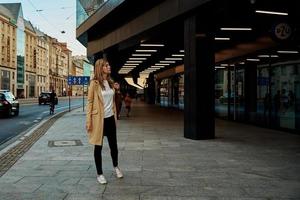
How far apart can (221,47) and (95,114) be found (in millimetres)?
14973

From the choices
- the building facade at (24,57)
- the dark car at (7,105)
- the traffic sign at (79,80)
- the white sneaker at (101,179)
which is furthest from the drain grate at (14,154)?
the building facade at (24,57)

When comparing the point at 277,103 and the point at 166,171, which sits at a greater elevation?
the point at 277,103

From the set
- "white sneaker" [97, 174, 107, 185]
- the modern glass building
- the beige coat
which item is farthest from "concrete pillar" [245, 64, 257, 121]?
"white sneaker" [97, 174, 107, 185]

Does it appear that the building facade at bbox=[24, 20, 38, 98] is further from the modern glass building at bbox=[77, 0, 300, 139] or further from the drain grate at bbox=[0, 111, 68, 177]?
the drain grate at bbox=[0, 111, 68, 177]

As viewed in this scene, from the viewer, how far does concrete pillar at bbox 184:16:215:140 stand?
1315 centimetres

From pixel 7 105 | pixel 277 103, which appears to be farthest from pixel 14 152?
pixel 7 105

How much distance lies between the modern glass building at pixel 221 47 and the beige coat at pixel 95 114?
5.48 m

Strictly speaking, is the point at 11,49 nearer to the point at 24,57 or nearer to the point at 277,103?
the point at 24,57

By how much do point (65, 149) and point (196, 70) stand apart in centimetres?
431

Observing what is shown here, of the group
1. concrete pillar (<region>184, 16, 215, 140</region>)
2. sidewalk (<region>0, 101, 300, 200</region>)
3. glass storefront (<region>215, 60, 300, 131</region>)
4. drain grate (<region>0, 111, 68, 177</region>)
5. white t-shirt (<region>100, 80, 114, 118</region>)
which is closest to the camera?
sidewalk (<region>0, 101, 300, 200</region>)

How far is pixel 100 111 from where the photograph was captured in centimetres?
707

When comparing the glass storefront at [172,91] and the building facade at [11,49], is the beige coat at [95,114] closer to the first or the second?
the glass storefront at [172,91]

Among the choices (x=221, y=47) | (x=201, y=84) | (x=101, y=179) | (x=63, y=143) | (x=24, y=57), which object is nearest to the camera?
(x=101, y=179)

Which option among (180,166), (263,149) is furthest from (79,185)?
(263,149)
